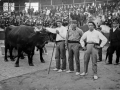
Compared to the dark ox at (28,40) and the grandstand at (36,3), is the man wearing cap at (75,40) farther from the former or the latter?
the grandstand at (36,3)

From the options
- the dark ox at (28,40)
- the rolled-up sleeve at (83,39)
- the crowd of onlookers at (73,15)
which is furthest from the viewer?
the crowd of onlookers at (73,15)

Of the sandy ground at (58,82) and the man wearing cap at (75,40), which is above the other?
the man wearing cap at (75,40)

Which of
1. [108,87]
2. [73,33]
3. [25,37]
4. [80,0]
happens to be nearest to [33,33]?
[25,37]

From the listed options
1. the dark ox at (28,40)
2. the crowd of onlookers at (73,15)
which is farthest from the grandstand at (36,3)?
the dark ox at (28,40)

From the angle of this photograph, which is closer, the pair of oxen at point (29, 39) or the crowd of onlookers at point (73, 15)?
the pair of oxen at point (29, 39)

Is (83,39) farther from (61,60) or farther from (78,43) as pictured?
(61,60)

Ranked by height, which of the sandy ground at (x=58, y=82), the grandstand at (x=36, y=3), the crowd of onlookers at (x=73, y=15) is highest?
the grandstand at (x=36, y=3)

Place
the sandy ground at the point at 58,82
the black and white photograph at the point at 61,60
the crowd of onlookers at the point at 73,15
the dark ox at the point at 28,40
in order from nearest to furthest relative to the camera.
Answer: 1. the sandy ground at the point at 58,82
2. the black and white photograph at the point at 61,60
3. the dark ox at the point at 28,40
4. the crowd of onlookers at the point at 73,15

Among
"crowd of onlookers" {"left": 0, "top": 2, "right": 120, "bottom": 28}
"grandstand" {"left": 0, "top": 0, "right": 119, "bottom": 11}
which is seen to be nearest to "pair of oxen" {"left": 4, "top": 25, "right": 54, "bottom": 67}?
"crowd of onlookers" {"left": 0, "top": 2, "right": 120, "bottom": 28}

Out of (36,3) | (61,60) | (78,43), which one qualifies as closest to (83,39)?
(78,43)

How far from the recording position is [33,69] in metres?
8.48

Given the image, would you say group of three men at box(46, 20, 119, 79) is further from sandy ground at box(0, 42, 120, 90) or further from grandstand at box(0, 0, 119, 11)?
grandstand at box(0, 0, 119, 11)

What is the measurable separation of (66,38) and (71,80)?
174 cm

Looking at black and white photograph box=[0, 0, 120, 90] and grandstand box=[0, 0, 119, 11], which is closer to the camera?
black and white photograph box=[0, 0, 120, 90]
